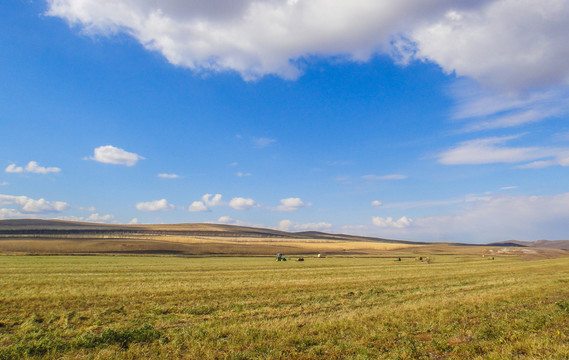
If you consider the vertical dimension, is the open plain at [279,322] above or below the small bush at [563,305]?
below

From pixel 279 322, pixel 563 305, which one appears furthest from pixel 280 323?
pixel 563 305

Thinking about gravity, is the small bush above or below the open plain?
above

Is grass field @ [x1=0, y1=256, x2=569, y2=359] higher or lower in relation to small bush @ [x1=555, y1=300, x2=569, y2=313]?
lower

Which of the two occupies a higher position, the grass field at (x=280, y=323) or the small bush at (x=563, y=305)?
the small bush at (x=563, y=305)

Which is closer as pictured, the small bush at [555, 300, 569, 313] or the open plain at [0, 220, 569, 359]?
the open plain at [0, 220, 569, 359]

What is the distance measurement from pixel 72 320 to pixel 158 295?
609 centimetres

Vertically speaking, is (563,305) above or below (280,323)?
above

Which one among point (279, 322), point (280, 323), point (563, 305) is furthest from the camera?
point (563, 305)

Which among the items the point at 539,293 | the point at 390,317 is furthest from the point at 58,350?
the point at 539,293

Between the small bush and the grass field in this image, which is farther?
A: the small bush

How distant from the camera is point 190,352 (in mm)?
9430

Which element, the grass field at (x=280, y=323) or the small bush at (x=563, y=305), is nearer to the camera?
the grass field at (x=280, y=323)

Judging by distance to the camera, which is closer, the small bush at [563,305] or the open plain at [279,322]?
the open plain at [279,322]

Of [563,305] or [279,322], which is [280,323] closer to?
A: [279,322]
